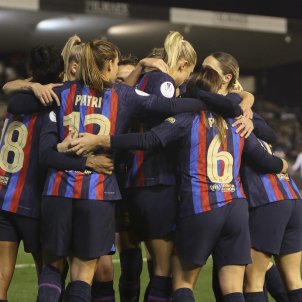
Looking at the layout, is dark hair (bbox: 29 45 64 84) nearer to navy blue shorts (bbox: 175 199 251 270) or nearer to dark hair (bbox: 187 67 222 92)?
dark hair (bbox: 187 67 222 92)

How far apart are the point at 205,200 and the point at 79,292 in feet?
2.44

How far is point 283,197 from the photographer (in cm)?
395

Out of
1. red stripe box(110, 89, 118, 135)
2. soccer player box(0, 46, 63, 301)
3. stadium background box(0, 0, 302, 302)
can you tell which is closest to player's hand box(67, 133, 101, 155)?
red stripe box(110, 89, 118, 135)

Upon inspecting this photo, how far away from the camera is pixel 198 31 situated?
2039 centimetres

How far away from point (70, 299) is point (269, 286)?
149 centimetres

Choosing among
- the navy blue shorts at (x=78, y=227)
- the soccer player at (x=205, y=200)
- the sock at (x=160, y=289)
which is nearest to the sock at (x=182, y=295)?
the soccer player at (x=205, y=200)

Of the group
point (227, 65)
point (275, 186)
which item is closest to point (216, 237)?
point (275, 186)

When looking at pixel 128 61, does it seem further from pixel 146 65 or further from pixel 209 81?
pixel 209 81

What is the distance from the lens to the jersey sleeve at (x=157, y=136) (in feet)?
11.6

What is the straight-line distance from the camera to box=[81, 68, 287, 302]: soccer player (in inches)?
140

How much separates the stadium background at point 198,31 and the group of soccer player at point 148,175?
12.1 meters

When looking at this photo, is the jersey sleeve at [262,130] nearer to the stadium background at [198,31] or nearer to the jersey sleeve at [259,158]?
the jersey sleeve at [259,158]

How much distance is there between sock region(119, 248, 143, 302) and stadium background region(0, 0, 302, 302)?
38.4 feet

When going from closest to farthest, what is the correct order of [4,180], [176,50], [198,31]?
[4,180] → [176,50] → [198,31]
